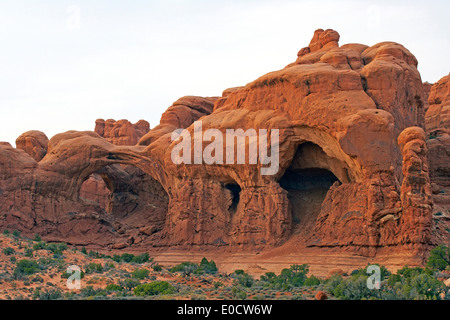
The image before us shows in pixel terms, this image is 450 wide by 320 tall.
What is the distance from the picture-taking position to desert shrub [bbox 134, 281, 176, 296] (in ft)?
98.4

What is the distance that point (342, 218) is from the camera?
40.5 metres

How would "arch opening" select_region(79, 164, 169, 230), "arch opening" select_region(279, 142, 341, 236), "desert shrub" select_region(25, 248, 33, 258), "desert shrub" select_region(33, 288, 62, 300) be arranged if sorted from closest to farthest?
"desert shrub" select_region(33, 288, 62, 300), "desert shrub" select_region(25, 248, 33, 258), "arch opening" select_region(279, 142, 341, 236), "arch opening" select_region(79, 164, 169, 230)

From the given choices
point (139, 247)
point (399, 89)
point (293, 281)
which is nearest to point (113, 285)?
point (293, 281)

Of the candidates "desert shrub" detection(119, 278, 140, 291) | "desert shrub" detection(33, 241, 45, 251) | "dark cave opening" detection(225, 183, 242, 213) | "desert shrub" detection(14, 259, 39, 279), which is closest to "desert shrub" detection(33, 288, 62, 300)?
"desert shrub" detection(119, 278, 140, 291)

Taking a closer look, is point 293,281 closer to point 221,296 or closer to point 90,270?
point 221,296

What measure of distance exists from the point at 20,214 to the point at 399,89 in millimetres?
28409

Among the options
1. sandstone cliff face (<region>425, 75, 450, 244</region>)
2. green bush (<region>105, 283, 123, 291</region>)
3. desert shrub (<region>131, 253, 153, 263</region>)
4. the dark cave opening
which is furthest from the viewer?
the dark cave opening

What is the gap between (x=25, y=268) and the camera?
34844 mm

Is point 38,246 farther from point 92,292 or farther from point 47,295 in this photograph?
point 47,295

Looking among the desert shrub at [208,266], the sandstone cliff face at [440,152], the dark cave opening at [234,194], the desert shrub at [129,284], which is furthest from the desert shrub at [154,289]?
the dark cave opening at [234,194]

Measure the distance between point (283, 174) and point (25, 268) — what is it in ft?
60.3

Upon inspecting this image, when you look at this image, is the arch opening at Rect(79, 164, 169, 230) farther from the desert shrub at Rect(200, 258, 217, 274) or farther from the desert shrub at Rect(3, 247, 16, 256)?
the desert shrub at Rect(3, 247, 16, 256)

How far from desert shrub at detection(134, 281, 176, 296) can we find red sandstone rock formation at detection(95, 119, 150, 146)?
41256 mm
